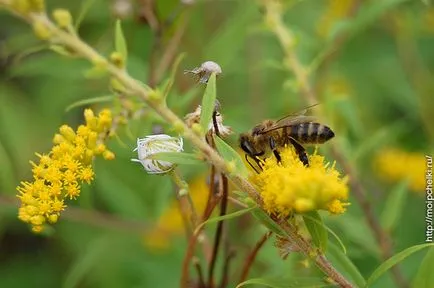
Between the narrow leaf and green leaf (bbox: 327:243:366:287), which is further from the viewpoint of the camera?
green leaf (bbox: 327:243:366:287)

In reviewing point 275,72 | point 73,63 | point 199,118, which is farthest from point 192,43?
point 199,118

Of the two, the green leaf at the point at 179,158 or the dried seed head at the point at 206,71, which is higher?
the dried seed head at the point at 206,71

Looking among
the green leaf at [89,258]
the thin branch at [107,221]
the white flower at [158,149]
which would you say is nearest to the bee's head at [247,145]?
the white flower at [158,149]

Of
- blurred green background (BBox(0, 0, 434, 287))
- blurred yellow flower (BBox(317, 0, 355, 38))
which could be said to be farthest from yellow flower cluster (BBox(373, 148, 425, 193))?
blurred yellow flower (BBox(317, 0, 355, 38))

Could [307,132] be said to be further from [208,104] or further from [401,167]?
[401,167]

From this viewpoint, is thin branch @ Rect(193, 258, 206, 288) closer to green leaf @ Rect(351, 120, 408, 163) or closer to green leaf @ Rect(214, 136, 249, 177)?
green leaf @ Rect(214, 136, 249, 177)

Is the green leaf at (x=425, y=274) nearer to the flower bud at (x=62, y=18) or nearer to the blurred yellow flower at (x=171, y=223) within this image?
the flower bud at (x=62, y=18)

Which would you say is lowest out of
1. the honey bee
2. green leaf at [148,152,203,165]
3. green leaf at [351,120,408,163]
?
green leaf at [148,152,203,165]
